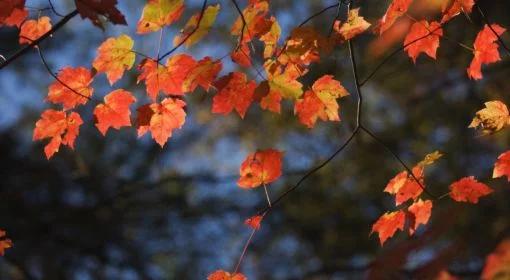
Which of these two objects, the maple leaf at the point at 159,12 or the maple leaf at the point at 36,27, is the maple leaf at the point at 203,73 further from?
the maple leaf at the point at 36,27

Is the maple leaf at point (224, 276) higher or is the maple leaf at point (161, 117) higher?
the maple leaf at point (161, 117)

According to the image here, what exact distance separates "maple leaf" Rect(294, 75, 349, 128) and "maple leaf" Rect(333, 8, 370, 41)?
0.20 m

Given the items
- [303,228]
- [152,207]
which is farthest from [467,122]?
[152,207]

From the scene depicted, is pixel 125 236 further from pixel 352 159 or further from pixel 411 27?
pixel 411 27

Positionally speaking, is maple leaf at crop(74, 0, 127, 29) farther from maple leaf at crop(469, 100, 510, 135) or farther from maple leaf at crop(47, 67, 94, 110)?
maple leaf at crop(469, 100, 510, 135)

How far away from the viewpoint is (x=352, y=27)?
2182 mm

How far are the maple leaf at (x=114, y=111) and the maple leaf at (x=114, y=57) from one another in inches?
3.6

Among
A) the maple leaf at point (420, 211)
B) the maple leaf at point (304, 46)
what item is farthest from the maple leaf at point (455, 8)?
the maple leaf at point (420, 211)

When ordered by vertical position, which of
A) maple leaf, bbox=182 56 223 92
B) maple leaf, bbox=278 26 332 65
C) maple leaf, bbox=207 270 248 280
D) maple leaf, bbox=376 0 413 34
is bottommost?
maple leaf, bbox=207 270 248 280

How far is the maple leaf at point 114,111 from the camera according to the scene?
90.3 inches

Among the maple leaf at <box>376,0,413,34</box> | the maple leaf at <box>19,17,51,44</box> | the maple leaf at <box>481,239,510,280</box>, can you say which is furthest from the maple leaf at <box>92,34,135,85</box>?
the maple leaf at <box>481,239,510,280</box>

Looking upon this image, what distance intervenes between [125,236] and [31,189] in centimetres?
108

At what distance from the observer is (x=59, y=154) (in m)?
6.32

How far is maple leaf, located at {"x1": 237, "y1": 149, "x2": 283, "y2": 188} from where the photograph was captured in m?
2.26
